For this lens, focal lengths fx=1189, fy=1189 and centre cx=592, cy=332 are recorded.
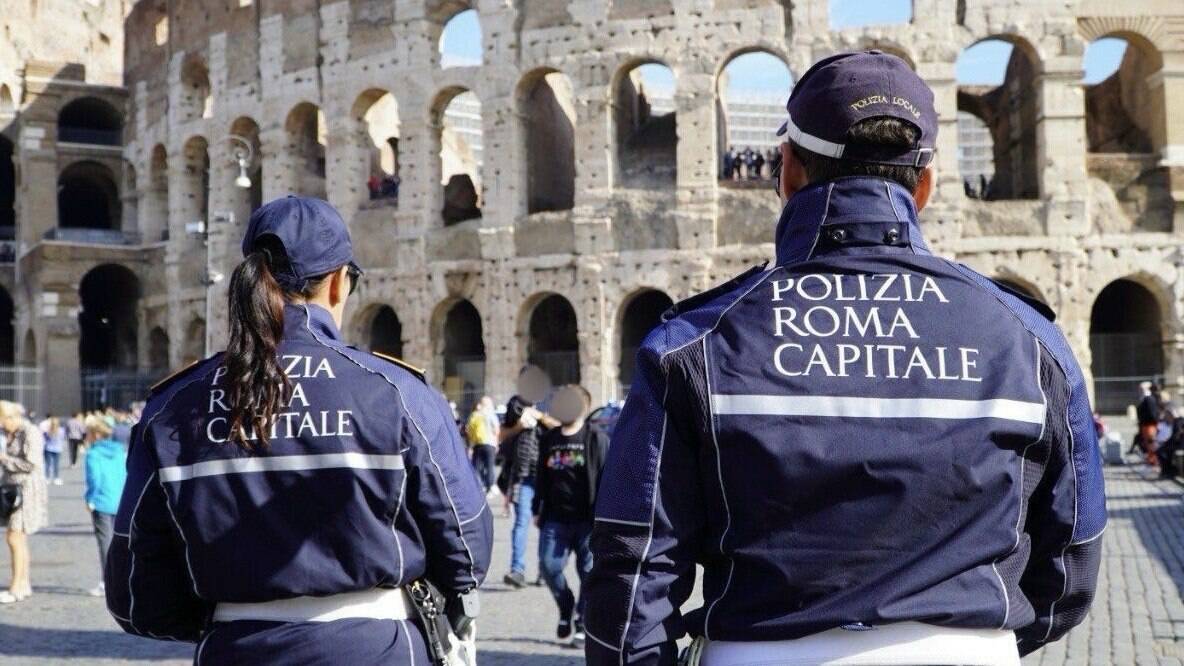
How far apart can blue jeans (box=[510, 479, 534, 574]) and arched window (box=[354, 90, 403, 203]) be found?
54.9 feet

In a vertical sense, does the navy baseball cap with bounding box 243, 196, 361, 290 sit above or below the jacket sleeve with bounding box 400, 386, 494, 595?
above

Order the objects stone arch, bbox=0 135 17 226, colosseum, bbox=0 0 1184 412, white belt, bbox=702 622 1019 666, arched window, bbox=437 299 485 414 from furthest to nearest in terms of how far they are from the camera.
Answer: stone arch, bbox=0 135 17 226 → arched window, bbox=437 299 485 414 → colosseum, bbox=0 0 1184 412 → white belt, bbox=702 622 1019 666

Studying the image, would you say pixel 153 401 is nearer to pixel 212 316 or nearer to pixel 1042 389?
pixel 1042 389

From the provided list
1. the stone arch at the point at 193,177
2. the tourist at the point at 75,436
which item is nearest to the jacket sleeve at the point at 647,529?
the tourist at the point at 75,436

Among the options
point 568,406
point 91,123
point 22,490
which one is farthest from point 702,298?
point 91,123

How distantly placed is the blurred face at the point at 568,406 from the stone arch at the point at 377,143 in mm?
18643

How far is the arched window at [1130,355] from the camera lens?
21.1m

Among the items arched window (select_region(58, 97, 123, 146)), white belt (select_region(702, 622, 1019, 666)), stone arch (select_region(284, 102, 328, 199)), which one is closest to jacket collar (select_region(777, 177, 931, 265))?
white belt (select_region(702, 622, 1019, 666))

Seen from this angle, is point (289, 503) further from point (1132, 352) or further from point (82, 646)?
point (1132, 352)

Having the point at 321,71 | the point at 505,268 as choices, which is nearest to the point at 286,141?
the point at 321,71

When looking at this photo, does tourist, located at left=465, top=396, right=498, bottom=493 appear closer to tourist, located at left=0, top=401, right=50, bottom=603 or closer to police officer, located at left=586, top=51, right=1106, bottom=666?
tourist, located at left=0, top=401, right=50, bottom=603

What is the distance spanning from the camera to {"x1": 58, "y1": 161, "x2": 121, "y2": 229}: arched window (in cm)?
3378

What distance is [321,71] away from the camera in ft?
84.7

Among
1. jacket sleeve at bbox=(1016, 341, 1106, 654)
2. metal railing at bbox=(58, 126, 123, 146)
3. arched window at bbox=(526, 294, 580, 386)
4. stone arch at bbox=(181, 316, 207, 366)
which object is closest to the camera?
jacket sleeve at bbox=(1016, 341, 1106, 654)
